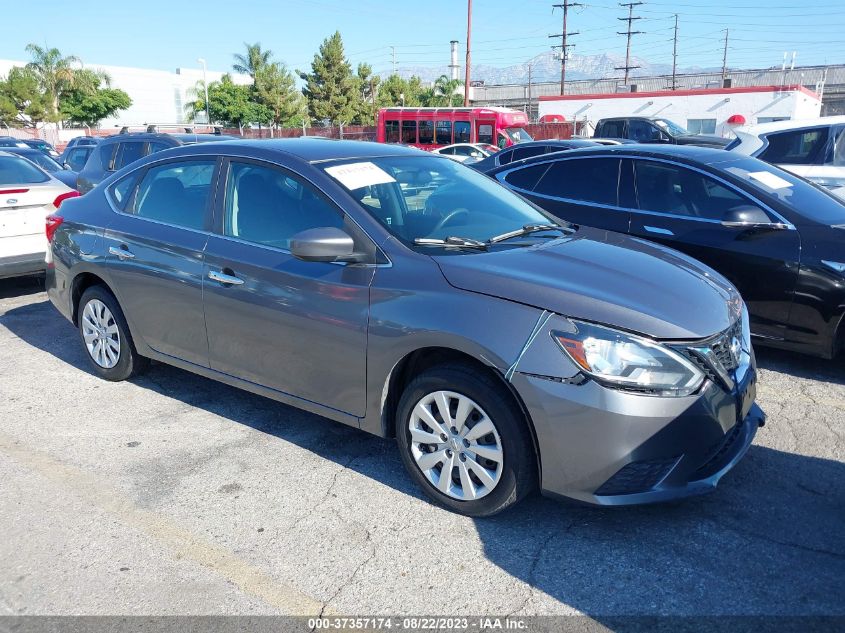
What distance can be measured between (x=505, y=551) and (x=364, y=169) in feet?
7.16

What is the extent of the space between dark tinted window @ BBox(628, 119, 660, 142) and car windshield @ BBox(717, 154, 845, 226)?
54.0ft

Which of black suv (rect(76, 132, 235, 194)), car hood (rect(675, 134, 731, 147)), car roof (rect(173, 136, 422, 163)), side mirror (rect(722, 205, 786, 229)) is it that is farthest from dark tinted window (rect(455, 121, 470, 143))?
car roof (rect(173, 136, 422, 163))

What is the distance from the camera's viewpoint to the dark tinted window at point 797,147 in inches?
341

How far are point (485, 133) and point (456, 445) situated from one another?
2661 centimetres

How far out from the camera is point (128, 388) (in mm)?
5133

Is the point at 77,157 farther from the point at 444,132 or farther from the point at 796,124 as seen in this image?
the point at 444,132

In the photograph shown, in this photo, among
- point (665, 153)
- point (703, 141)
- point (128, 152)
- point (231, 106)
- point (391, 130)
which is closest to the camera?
point (665, 153)

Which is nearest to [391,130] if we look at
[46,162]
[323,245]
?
[46,162]

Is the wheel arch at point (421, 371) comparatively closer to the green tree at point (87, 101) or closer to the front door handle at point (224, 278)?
the front door handle at point (224, 278)

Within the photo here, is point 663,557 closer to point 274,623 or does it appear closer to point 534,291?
point 534,291

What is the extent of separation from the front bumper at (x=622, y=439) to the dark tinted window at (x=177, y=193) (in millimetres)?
2417

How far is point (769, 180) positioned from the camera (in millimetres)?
5617

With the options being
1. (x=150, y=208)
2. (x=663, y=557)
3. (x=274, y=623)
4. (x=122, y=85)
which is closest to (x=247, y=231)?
(x=150, y=208)

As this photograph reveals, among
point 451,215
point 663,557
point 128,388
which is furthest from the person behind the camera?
point 128,388
